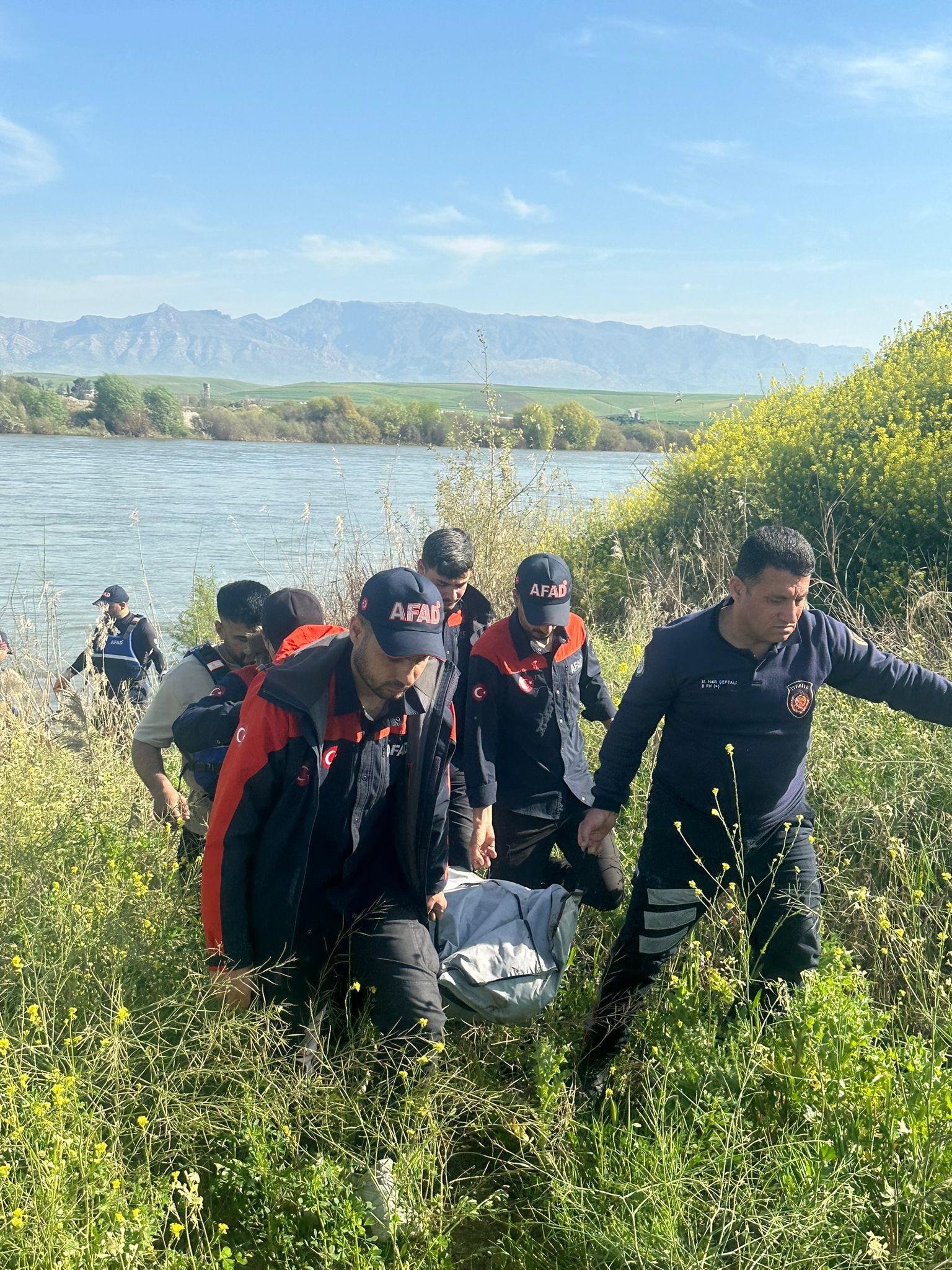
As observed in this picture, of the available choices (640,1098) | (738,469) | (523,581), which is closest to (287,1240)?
(640,1098)

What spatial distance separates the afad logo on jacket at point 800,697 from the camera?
3.50 meters

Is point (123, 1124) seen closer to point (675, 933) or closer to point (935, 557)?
point (675, 933)

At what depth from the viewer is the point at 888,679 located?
3.61 metres

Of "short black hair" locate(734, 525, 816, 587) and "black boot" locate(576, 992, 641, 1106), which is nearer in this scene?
"short black hair" locate(734, 525, 816, 587)

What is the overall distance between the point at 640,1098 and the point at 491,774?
143cm

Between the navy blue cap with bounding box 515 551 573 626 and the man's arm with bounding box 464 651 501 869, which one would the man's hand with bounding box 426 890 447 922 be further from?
the navy blue cap with bounding box 515 551 573 626

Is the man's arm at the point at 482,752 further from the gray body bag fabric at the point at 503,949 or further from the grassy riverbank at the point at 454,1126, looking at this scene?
the grassy riverbank at the point at 454,1126

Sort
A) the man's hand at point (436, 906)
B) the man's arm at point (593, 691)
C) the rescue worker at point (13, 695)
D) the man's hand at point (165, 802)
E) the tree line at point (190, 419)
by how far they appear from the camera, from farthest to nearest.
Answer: the tree line at point (190, 419) → the rescue worker at point (13, 695) → the man's arm at point (593, 691) → the man's hand at point (165, 802) → the man's hand at point (436, 906)

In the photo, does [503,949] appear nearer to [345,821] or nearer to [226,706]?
[345,821]

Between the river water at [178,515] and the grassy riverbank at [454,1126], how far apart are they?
6.02 m

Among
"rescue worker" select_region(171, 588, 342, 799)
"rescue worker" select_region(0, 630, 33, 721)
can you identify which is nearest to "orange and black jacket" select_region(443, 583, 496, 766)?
"rescue worker" select_region(171, 588, 342, 799)

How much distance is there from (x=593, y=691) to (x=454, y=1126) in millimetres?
2249

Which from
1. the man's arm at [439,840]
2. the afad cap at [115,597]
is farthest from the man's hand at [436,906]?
the afad cap at [115,597]

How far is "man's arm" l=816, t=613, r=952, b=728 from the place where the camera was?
360 cm
